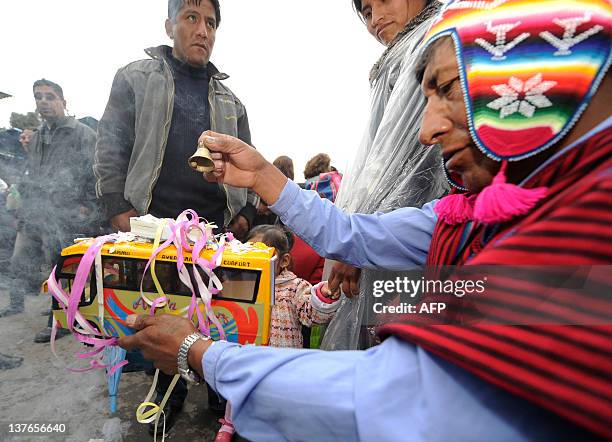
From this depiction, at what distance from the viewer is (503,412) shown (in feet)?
1.92

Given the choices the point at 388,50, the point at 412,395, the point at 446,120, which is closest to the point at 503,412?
the point at 412,395

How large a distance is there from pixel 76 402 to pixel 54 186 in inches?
62.2

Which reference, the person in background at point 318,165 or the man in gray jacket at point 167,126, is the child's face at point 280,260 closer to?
the man in gray jacket at point 167,126

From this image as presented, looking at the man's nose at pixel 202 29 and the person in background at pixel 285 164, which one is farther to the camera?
the person in background at pixel 285 164

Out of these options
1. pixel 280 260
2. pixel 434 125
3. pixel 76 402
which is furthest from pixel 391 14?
pixel 76 402

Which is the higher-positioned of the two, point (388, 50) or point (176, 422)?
point (388, 50)

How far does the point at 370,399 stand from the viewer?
66 centimetres

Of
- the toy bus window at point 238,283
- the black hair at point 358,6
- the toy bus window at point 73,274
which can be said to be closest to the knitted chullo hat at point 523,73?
the toy bus window at point 238,283

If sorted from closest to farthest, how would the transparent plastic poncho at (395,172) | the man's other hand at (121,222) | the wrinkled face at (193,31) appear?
the transparent plastic poncho at (395,172) < the man's other hand at (121,222) < the wrinkled face at (193,31)

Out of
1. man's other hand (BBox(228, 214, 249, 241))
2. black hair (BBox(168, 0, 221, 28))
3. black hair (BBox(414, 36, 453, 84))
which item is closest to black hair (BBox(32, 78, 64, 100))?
black hair (BBox(168, 0, 221, 28))

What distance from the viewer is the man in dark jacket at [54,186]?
2553mm

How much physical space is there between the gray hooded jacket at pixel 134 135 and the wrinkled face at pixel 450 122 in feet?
6.04

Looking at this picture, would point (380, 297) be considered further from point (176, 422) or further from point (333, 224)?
point (176, 422)

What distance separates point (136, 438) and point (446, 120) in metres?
2.60
